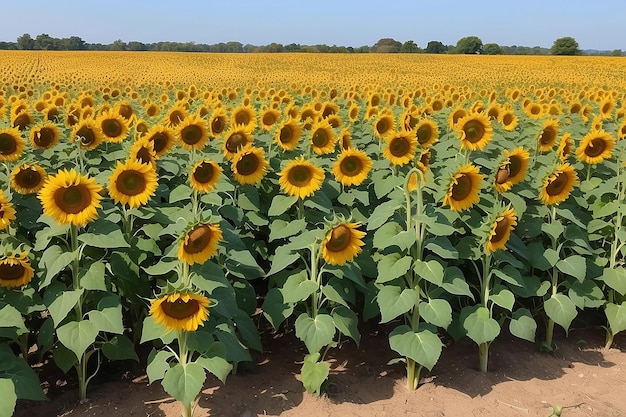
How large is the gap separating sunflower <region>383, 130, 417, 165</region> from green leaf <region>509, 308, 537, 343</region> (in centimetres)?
137

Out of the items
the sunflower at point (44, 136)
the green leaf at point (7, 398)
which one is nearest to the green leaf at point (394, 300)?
the green leaf at point (7, 398)

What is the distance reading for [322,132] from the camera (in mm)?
4773

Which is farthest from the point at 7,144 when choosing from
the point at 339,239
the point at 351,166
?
the point at 339,239

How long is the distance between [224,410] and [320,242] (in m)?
1.15

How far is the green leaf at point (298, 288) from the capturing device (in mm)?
3357

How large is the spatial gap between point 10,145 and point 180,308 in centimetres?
220

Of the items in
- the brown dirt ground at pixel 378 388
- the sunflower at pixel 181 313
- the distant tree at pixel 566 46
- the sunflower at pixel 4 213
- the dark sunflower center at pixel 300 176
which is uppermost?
the distant tree at pixel 566 46

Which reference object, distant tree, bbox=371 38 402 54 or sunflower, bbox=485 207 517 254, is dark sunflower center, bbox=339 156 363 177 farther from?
distant tree, bbox=371 38 402 54

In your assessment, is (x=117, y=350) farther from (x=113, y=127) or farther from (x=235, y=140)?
(x=113, y=127)

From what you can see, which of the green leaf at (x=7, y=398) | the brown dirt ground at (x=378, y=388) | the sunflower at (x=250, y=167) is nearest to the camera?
the green leaf at (x=7, y=398)

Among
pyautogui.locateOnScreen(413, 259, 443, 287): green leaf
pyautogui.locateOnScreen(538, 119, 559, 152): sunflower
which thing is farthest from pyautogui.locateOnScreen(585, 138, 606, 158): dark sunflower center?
pyautogui.locateOnScreen(413, 259, 443, 287): green leaf

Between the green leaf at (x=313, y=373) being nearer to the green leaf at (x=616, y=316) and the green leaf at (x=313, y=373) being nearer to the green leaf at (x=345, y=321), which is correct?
the green leaf at (x=345, y=321)

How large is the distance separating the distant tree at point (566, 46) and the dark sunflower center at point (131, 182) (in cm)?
7606

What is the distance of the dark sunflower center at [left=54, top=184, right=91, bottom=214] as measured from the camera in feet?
9.99
